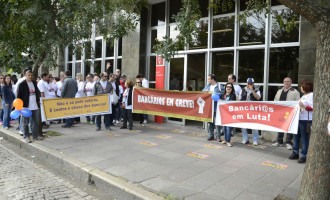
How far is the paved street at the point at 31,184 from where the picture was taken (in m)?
4.35

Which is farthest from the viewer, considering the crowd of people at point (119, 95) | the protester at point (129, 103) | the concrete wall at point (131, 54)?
the concrete wall at point (131, 54)

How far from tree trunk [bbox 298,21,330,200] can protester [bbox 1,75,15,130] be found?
9572 millimetres

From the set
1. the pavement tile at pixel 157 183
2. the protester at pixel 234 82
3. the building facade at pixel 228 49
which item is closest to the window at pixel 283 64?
the building facade at pixel 228 49

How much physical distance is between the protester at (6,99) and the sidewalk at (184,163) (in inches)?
40.9

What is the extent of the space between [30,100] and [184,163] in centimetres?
486

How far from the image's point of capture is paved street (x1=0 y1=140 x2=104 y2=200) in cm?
435

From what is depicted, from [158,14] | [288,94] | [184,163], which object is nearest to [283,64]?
[288,94]

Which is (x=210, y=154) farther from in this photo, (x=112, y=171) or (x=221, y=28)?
(x=221, y=28)

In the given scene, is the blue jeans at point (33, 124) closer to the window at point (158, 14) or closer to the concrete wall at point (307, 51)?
the window at point (158, 14)

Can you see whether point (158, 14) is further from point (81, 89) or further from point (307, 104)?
point (307, 104)

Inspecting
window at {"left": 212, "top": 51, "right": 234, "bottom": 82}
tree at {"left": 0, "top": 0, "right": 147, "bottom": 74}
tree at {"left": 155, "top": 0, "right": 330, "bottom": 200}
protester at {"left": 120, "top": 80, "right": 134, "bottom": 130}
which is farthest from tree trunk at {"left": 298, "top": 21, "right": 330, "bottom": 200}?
protester at {"left": 120, "top": 80, "right": 134, "bottom": 130}

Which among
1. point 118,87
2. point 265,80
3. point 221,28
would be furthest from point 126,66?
point 265,80

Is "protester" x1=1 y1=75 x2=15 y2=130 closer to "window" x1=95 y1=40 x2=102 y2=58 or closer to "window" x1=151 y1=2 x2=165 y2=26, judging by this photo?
"window" x1=95 y1=40 x2=102 y2=58

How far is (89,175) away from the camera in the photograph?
4.97 meters
